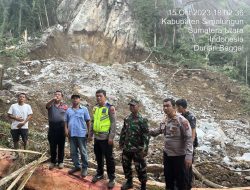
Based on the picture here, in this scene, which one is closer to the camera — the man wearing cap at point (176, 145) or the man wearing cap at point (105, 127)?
the man wearing cap at point (176, 145)

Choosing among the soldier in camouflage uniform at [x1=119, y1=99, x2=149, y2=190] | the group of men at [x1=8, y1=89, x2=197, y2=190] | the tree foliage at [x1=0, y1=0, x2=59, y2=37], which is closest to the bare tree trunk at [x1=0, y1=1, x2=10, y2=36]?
the tree foliage at [x1=0, y1=0, x2=59, y2=37]

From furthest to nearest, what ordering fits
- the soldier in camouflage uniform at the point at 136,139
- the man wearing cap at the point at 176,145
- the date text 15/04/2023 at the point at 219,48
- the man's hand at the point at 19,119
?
the date text 15/04/2023 at the point at 219,48
the man's hand at the point at 19,119
the soldier in camouflage uniform at the point at 136,139
the man wearing cap at the point at 176,145

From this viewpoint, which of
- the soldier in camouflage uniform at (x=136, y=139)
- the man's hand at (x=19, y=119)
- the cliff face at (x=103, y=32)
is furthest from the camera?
the cliff face at (x=103, y=32)

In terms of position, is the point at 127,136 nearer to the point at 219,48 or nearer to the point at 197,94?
the point at 197,94

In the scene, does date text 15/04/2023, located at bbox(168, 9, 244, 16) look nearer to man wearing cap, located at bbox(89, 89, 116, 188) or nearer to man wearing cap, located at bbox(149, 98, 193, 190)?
man wearing cap, located at bbox(89, 89, 116, 188)

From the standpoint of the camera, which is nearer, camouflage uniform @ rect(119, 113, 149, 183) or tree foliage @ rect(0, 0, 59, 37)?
camouflage uniform @ rect(119, 113, 149, 183)

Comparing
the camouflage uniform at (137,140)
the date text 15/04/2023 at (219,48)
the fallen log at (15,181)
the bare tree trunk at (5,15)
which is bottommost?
the fallen log at (15,181)

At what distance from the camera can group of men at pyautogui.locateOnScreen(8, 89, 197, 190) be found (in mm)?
4328

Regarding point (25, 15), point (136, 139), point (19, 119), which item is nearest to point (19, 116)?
point (19, 119)

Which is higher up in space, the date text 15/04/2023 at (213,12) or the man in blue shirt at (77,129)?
the date text 15/04/2023 at (213,12)

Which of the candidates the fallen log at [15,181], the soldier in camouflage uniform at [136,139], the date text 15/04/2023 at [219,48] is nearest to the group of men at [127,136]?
the soldier in camouflage uniform at [136,139]

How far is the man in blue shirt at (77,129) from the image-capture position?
5.19 meters

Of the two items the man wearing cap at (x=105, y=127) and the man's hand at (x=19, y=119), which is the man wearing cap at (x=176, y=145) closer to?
the man wearing cap at (x=105, y=127)

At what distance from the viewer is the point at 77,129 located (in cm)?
519
